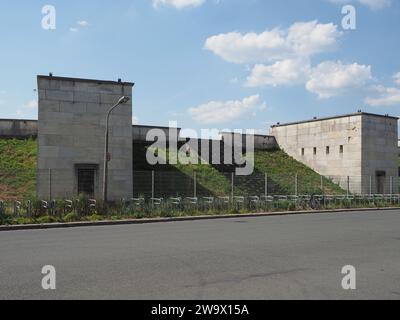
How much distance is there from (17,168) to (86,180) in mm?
6236

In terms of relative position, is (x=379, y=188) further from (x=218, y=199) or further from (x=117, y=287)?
(x=117, y=287)

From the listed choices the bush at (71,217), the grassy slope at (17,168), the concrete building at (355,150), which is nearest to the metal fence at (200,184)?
the grassy slope at (17,168)

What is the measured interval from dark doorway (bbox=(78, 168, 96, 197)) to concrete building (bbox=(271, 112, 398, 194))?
19.8 metres

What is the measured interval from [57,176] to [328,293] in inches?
806

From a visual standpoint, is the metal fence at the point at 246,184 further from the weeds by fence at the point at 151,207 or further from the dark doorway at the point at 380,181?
the weeds by fence at the point at 151,207

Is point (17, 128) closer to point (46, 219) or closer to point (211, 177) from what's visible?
point (211, 177)

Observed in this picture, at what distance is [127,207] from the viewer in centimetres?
2189

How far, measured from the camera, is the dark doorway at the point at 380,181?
3991cm

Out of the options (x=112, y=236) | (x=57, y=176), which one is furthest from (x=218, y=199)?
(x=112, y=236)

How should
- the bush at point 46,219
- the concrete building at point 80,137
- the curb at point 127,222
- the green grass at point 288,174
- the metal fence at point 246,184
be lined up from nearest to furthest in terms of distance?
the curb at point 127,222 < the bush at point 46,219 < the concrete building at point 80,137 < the metal fence at point 246,184 < the green grass at point 288,174

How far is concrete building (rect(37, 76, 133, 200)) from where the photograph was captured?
82.1ft

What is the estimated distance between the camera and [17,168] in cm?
2927

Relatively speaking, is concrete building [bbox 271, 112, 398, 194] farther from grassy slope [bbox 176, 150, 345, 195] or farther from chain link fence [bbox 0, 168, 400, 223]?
grassy slope [bbox 176, 150, 345, 195]

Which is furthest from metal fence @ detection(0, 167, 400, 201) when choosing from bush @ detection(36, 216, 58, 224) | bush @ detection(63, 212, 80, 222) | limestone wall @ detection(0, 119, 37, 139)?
limestone wall @ detection(0, 119, 37, 139)
